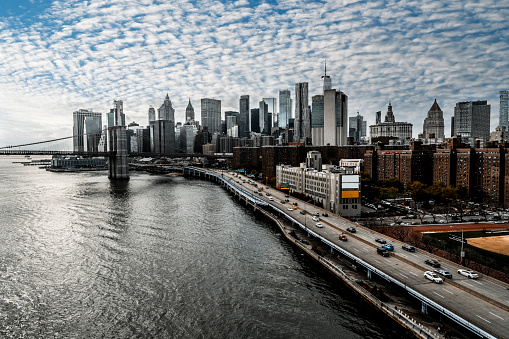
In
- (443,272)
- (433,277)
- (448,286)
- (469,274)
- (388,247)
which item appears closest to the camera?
(448,286)

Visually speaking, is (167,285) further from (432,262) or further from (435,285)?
(432,262)

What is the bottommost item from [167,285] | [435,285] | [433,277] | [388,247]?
[167,285]

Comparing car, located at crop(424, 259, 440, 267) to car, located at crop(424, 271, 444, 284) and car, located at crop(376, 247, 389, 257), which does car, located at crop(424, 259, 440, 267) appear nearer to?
car, located at crop(424, 271, 444, 284)

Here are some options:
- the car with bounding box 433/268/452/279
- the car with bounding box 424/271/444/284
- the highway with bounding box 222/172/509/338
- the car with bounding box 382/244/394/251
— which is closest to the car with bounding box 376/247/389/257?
the highway with bounding box 222/172/509/338

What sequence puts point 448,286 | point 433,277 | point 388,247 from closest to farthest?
1. point 448,286
2. point 433,277
3. point 388,247

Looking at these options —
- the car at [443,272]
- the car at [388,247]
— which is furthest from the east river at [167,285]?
the car at [388,247]

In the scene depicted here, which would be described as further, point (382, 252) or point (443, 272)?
point (382, 252)

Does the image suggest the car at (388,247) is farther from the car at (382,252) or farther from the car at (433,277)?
the car at (433,277)

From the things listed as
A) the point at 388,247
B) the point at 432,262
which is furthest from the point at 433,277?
the point at 388,247
